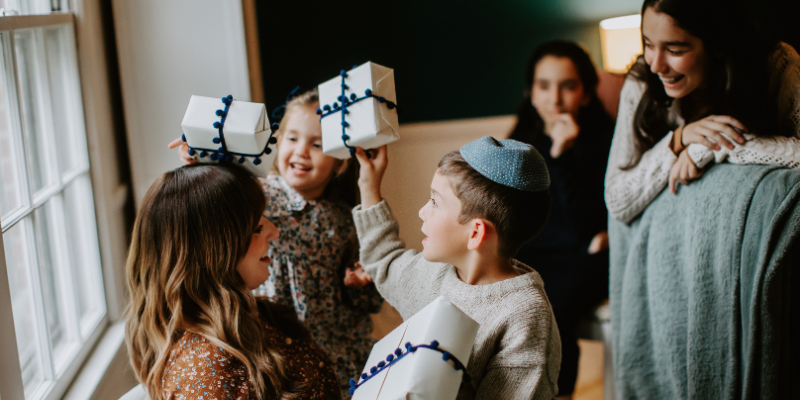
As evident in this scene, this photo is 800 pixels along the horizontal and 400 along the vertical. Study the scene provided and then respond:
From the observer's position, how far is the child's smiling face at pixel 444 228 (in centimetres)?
86

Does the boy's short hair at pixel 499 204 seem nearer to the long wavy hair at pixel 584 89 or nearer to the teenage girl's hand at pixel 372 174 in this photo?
the teenage girl's hand at pixel 372 174

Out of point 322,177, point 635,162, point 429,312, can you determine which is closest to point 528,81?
point 635,162

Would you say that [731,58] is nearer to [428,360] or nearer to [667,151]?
[667,151]

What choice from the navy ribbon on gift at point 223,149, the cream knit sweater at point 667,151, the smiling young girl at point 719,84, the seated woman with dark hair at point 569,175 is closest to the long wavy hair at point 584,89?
the seated woman with dark hair at point 569,175

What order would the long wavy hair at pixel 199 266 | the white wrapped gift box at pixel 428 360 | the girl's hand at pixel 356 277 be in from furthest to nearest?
the girl's hand at pixel 356 277 → the long wavy hair at pixel 199 266 → the white wrapped gift box at pixel 428 360

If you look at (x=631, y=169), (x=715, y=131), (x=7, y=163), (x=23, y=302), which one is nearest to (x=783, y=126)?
(x=715, y=131)

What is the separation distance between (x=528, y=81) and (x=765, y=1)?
511 mm

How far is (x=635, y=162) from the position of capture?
118cm

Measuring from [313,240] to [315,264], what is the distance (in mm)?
48

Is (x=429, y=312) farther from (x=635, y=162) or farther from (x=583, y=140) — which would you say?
(x=583, y=140)

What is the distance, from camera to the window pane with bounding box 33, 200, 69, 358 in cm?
116

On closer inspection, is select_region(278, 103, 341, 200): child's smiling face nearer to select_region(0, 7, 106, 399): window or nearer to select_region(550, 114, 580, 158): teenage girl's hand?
select_region(0, 7, 106, 399): window

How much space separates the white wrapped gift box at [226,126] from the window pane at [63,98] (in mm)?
491

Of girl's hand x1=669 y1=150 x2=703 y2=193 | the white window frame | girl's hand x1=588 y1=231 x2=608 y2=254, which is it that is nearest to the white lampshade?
girl's hand x1=669 y1=150 x2=703 y2=193
